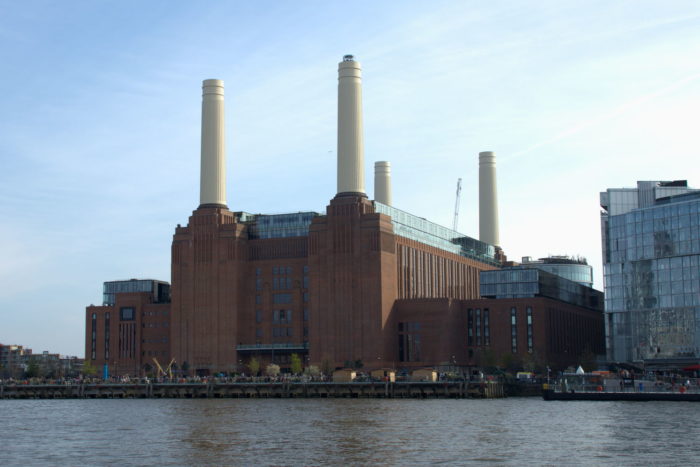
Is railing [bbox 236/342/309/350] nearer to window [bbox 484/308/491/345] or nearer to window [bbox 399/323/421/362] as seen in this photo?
window [bbox 399/323/421/362]

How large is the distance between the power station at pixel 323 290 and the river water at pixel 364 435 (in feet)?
207

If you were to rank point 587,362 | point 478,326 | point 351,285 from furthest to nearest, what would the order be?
point 587,362
point 478,326
point 351,285

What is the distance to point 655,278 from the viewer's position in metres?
156

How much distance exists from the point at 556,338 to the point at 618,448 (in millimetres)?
126236

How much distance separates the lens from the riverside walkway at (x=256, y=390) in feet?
458

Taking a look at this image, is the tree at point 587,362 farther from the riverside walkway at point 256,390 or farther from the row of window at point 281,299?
the row of window at point 281,299

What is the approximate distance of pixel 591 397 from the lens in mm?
121562

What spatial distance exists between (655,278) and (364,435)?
301ft

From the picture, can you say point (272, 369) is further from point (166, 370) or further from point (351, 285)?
point (166, 370)

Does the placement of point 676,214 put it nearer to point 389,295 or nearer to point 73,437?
point 389,295

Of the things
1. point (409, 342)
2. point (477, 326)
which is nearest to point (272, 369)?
point (409, 342)

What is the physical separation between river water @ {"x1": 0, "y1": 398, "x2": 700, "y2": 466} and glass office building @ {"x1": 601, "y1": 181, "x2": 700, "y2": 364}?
42356 millimetres

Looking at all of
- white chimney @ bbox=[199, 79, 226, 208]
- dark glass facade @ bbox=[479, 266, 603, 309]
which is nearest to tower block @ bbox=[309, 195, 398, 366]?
white chimney @ bbox=[199, 79, 226, 208]

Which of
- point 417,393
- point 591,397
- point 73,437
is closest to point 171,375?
point 417,393
